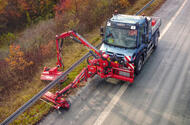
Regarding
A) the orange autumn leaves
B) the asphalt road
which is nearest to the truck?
the asphalt road

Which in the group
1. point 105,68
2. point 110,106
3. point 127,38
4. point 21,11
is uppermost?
point 127,38

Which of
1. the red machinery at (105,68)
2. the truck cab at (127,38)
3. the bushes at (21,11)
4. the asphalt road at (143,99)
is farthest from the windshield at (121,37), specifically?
the bushes at (21,11)

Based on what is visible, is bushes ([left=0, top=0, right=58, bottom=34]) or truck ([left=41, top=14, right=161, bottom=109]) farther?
bushes ([left=0, top=0, right=58, bottom=34])

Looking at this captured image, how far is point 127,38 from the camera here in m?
9.28

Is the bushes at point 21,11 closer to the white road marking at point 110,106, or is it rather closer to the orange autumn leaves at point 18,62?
the orange autumn leaves at point 18,62

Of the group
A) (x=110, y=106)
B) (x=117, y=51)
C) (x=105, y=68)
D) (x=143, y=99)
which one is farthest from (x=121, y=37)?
(x=110, y=106)

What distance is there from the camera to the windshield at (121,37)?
361 inches

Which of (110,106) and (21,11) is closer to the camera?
(110,106)

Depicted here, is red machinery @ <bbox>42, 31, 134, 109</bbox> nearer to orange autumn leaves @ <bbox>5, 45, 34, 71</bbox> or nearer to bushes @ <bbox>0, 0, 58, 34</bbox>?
orange autumn leaves @ <bbox>5, 45, 34, 71</bbox>

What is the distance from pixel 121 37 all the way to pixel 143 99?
10.5ft

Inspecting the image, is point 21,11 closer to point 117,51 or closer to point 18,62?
point 18,62

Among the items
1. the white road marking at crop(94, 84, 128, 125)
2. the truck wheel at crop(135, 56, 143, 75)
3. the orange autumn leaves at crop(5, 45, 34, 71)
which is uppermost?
the truck wheel at crop(135, 56, 143, 75)

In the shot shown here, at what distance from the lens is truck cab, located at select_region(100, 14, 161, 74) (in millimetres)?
9117

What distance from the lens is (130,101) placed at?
8281 millimetres
